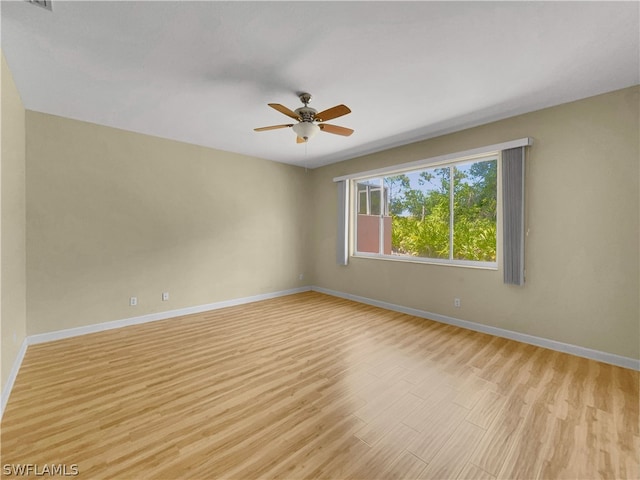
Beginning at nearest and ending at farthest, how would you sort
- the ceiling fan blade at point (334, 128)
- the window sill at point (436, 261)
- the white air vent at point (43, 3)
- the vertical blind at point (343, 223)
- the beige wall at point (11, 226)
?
the white air vent at point (43, 3) < the beige wall at point (11, 226) < the ceiling fan blade at point (334, 128) < the window sill at point (436, 261) < the vertical blind at point (343, 223)

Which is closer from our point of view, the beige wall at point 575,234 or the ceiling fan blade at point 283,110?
the ceiling fan blade at point 283,110

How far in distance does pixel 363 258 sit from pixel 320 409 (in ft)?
10.8

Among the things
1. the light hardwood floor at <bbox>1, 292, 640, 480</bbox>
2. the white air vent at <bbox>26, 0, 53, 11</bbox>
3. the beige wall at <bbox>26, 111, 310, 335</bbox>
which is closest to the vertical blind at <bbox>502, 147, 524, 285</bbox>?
the light hardwood floor at <bbox>1, 292, 640, 480</bbox>

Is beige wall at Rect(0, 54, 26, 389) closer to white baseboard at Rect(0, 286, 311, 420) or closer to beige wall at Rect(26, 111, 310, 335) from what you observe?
white baseboard at Rect(0, 286, 311, 420)

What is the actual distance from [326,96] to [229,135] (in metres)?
1.79

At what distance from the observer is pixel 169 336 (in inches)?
133

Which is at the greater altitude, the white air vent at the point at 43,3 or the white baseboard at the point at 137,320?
the white air vent at the point at 43,3

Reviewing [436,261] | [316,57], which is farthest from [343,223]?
[316,57]

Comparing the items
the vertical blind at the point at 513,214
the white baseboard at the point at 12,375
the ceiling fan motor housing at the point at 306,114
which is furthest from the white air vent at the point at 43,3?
the vertical blind at the point at 513,214

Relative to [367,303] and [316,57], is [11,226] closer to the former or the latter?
[316,57]

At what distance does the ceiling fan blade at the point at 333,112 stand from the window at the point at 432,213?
7.10ft

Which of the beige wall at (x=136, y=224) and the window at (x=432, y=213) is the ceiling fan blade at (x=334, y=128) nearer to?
the window at (x=432, y=213)

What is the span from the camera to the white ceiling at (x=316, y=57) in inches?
68.7

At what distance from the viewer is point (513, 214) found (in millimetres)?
3242
